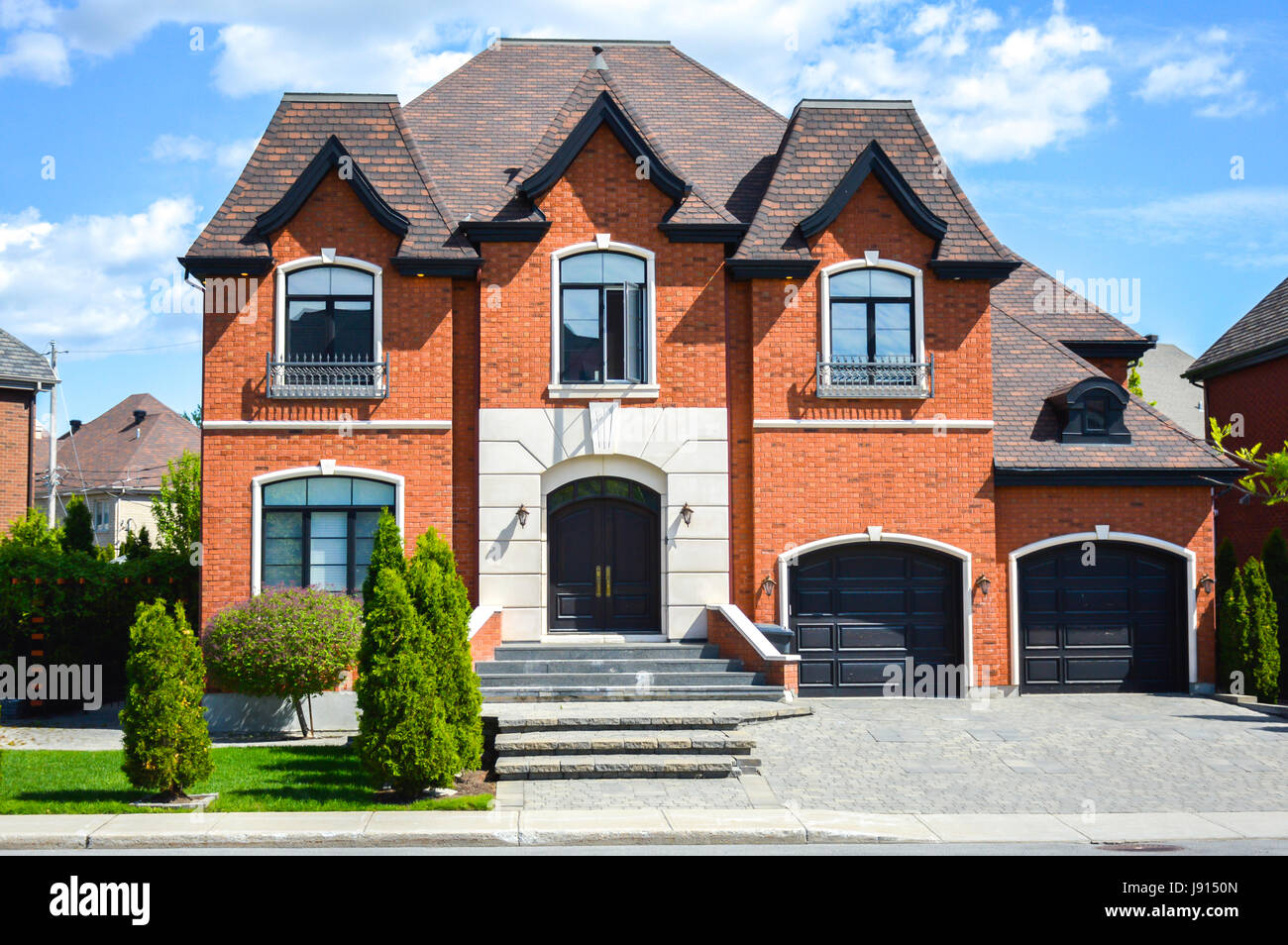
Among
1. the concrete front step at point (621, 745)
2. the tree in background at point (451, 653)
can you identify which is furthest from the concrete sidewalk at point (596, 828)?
the concrete front step at point (621, 745)

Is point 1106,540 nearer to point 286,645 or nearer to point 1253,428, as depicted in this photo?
point 1253,428

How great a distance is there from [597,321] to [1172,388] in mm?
36210

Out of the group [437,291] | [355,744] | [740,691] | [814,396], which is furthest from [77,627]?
[814,396]

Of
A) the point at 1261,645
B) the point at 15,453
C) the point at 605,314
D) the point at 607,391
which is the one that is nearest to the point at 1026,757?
the point at 1261,645

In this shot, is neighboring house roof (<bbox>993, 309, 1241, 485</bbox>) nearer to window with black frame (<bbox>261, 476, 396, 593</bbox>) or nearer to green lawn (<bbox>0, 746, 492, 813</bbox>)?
window with black frame (<bbox>261, 476, 396, 593</bbox>)

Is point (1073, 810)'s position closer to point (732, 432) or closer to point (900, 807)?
point (900, 807)

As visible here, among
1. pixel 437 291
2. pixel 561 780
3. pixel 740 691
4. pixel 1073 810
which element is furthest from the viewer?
pixel 437 291

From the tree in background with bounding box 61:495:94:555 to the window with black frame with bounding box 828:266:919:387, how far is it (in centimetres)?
1416

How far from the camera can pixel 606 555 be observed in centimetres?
1867

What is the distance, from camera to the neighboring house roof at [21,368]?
29141mm

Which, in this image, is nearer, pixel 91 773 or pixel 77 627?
pixel 91 773

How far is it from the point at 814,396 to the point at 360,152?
337 inches

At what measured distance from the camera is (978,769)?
1307 cm

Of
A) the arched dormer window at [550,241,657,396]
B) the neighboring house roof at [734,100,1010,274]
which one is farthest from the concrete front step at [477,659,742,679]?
the neighboring house roof at [734,100,1010,274]
